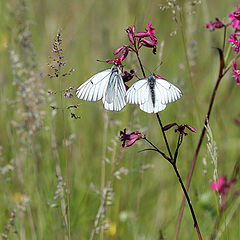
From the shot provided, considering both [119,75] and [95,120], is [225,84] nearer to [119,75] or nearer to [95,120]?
[95,120]

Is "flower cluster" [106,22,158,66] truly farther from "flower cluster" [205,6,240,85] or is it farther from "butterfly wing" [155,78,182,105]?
"flower cluster" [205,6,240,85]

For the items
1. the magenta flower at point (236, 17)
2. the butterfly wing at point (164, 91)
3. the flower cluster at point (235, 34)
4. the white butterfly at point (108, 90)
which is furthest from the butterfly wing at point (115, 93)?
the magenta flower at point (236, 17)

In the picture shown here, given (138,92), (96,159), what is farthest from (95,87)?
(96,159)

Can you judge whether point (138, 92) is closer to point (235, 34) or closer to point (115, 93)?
point (115, 93)

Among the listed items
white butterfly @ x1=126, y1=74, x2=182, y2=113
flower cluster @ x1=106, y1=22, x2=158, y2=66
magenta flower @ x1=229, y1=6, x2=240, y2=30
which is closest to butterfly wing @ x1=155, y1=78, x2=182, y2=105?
white butterfly @ x1=126, y1=74, x2=182, y2=113

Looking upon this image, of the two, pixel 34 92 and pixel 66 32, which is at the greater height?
pixel 66 32

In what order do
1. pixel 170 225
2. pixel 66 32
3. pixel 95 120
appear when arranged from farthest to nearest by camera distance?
pixel 66 32 < pixel 95 120 < pixel 170 225

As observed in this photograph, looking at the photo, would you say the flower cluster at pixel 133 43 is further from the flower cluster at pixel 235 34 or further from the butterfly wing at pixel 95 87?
the flower cluster at pixel 235 34

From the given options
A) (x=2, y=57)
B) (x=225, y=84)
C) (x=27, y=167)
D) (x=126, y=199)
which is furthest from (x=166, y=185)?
(x=2, y=57)
